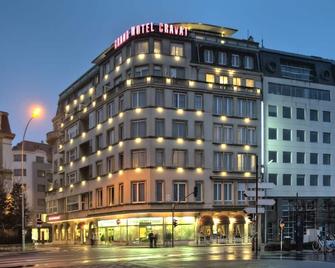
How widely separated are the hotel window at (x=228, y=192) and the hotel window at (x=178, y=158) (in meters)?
7.18

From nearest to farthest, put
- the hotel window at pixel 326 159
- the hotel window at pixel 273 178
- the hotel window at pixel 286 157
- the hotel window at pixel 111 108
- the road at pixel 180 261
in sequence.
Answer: the road at pixel 180 261, the hotel window at pixel 111 108, the hotel window at pixel 273 178, the hotel window at pixel 286 157, the hotel window at pixel 326 159

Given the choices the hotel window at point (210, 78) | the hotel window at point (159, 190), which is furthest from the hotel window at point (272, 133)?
the hotel window at point (159, 190)

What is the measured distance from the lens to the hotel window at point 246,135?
87250 mm

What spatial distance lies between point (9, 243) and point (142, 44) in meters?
32.1

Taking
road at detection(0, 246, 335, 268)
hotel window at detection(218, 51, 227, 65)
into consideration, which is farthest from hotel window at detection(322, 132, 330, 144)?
road at detection(0, 246, 335, 268)

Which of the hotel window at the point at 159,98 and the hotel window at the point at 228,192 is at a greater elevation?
the hotel window at the point at 159,98

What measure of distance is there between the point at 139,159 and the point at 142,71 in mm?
12237

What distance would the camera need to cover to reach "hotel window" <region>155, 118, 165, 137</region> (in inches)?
3189

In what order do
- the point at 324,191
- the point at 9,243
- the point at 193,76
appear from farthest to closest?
the point at 324,191 < the point at 193,76 < the point at 9,243

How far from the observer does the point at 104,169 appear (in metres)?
88.4

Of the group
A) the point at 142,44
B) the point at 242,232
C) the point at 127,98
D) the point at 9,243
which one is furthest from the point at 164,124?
the point at 9,243

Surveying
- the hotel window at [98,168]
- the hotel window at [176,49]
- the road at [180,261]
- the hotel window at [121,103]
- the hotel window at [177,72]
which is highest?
the hotel window at [176,49]

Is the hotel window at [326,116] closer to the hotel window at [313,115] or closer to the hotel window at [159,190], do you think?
the hotel window at [313,115]

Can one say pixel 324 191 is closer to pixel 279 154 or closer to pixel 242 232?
pixel 279 154
